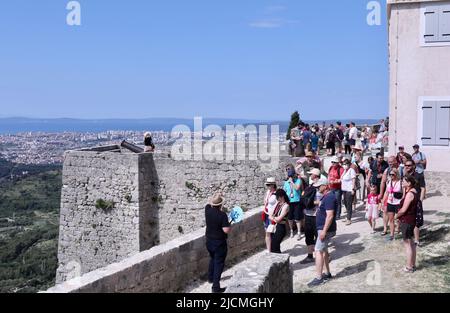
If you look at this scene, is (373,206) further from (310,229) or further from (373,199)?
(310,229)

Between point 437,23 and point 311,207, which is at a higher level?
point 437,23

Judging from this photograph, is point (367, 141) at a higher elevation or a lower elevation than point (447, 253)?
higher

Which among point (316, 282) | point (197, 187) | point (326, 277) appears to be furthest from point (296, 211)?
point (197, 187)

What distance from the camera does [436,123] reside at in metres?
14.5

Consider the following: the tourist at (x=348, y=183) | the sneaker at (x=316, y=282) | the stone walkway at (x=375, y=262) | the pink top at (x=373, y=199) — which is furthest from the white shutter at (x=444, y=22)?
the sneaker at (x=316, y=282)

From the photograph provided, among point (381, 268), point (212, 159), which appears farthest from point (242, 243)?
point (212, 159)

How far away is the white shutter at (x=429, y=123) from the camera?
47.9ft

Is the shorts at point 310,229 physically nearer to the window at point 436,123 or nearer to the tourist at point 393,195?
the tourist at point 393,195

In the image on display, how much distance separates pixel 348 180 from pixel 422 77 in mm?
4797

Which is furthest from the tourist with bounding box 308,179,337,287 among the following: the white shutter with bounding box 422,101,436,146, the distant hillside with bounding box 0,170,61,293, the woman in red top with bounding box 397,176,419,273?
the distant hillside with bounding box 0,170,61,293
